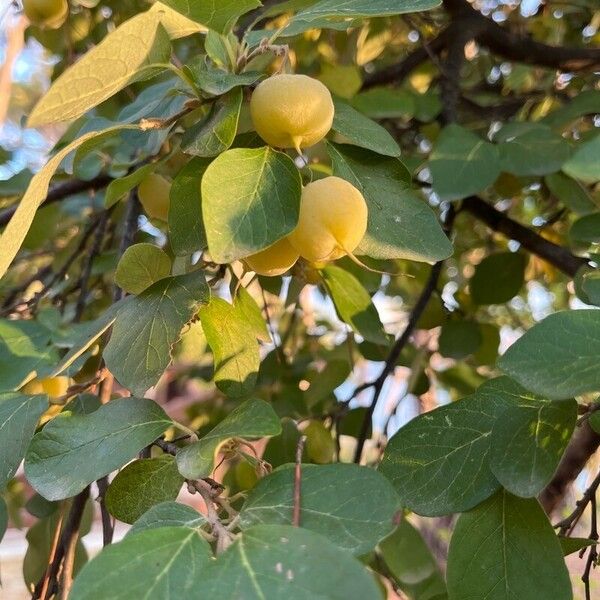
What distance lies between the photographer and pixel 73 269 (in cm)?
120

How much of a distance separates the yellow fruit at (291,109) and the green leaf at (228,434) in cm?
15

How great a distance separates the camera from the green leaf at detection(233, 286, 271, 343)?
22.0 inches

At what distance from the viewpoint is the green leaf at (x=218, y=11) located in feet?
1.57

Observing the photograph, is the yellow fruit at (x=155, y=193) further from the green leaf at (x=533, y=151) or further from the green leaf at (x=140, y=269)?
the green leaf at (x=533, y=151)

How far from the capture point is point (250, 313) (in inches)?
22.5

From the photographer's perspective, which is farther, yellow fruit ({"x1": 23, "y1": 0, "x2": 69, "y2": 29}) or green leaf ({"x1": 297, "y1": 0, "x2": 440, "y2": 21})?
yellow fruit ({"x1": 23, "y1": 0, "x2": 69, "y2": 29})

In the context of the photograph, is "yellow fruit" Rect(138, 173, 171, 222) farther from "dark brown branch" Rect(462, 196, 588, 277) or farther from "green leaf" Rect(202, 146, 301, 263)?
"dark brown branch" Rect(462, 196, 588, 277)

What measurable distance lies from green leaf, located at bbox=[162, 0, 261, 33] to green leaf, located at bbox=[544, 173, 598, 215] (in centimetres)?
52

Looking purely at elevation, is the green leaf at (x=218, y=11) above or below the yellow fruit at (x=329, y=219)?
above

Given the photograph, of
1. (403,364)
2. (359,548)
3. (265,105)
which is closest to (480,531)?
(359,548)

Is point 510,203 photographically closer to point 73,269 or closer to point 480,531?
point 73,269

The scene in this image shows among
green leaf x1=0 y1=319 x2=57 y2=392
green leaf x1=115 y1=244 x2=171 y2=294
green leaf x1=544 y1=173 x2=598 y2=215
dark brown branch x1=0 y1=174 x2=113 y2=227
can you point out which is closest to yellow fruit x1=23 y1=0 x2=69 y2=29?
dark brown branch x1=0 y1=174 x2=113 y2=227

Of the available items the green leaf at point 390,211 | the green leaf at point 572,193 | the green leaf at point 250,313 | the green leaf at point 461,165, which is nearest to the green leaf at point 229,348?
the green leaf at point 250,313

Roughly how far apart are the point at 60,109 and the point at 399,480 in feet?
0.99
